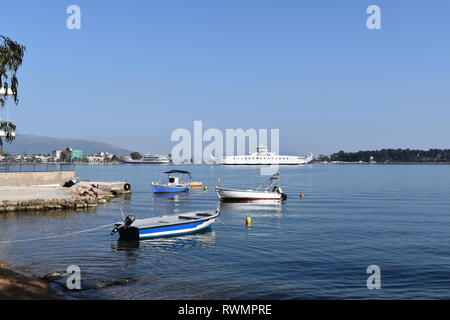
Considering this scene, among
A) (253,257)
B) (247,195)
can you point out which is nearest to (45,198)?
(247,195)

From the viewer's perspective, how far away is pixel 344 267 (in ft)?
72.5

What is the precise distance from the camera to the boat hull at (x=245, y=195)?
58688 mm

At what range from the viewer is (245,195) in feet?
194

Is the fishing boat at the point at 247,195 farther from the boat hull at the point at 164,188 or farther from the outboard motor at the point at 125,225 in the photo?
the outboard motor at the point at 125,225

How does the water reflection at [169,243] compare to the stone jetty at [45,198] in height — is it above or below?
below

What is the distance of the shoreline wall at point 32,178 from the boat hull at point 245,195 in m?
24.0

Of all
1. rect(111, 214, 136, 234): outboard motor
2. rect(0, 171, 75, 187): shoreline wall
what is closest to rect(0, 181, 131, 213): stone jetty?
rect(0, 171, 75, 187): shoreline wall

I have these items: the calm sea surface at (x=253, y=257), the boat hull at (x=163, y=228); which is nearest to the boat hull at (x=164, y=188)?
the calm sea surface at (x=253, y=257)

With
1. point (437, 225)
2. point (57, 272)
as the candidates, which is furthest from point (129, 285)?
point (437, 225)

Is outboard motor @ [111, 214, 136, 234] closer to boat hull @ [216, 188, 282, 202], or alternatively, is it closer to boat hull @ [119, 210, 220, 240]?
boat hull @ [119, 210, 220, 240]

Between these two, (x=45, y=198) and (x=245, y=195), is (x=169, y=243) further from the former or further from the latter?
(x=245, y=195)

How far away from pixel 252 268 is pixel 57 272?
382 inches

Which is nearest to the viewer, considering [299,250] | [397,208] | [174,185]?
[299,250]

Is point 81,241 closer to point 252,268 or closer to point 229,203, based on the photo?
point 252,268
